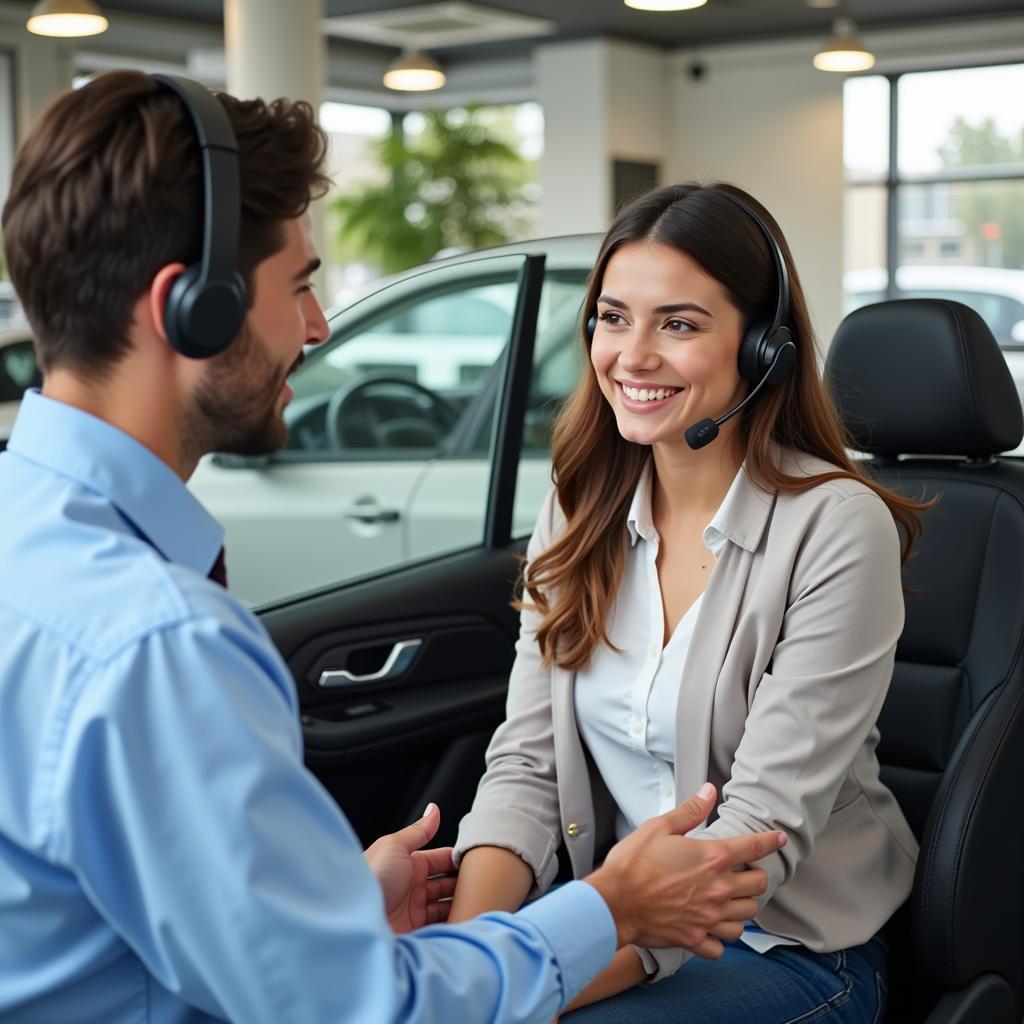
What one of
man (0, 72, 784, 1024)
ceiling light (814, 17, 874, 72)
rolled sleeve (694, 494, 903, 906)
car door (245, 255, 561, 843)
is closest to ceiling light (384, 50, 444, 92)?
ceiling light (814, 17, 874, 72)

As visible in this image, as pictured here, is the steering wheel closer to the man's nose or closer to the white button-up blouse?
the white button-up blouse

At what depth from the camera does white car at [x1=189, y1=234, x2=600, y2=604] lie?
241cm

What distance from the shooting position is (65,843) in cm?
79

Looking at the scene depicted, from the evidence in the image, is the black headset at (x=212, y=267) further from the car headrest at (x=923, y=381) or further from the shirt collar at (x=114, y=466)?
the car headrest at (x=923, y=381)

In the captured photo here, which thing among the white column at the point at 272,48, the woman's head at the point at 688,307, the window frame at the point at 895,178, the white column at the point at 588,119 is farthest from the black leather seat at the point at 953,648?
the window frame at the point at 895,178

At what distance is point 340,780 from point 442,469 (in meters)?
0.79

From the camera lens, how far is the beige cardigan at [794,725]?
1.48 meters

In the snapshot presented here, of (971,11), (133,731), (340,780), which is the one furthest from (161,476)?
(971,11)

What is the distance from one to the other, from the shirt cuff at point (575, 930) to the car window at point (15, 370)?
16.3ft

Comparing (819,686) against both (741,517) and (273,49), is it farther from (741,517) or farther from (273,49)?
(273,49)

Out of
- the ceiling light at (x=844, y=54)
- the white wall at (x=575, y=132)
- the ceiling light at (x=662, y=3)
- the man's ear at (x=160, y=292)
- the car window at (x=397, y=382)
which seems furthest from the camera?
the white wall at (x=575, y=132)

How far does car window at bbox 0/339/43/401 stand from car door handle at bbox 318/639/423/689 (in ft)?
12.2

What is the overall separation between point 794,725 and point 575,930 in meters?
0.55


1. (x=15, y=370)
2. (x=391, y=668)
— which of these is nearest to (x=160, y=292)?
(x=391, y=668)
